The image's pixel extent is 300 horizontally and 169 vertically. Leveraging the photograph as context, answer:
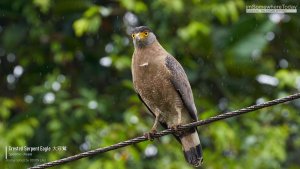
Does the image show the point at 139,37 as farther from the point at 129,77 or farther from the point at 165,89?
the point at 129,77

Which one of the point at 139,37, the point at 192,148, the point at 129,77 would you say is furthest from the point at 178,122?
the point at 129,77

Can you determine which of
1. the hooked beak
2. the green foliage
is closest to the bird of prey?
the hooked beak

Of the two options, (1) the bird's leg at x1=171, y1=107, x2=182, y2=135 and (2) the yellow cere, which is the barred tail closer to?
(1) the bird's leg at x1=171, y1=107, x2=182, y2=135

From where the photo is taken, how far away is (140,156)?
7242 millimetres

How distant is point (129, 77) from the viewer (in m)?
8.24

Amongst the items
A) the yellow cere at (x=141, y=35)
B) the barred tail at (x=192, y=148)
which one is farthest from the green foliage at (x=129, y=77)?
the yellow cere at (x=141, y=35)

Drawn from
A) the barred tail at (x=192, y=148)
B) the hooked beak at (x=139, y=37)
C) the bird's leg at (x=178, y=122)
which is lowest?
the barred tail at (x=192, y=148)

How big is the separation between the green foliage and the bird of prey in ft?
3.48

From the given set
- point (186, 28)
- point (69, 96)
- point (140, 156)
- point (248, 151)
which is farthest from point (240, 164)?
point (69, 96)

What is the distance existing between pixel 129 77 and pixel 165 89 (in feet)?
8.87

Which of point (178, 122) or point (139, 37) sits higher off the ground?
point (139, 37)

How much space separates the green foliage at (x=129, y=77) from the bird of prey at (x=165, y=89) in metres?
1.06

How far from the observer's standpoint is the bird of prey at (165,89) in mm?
5551

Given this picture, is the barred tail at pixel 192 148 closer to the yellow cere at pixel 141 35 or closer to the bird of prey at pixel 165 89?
the bird of prey at pixel 165 89
